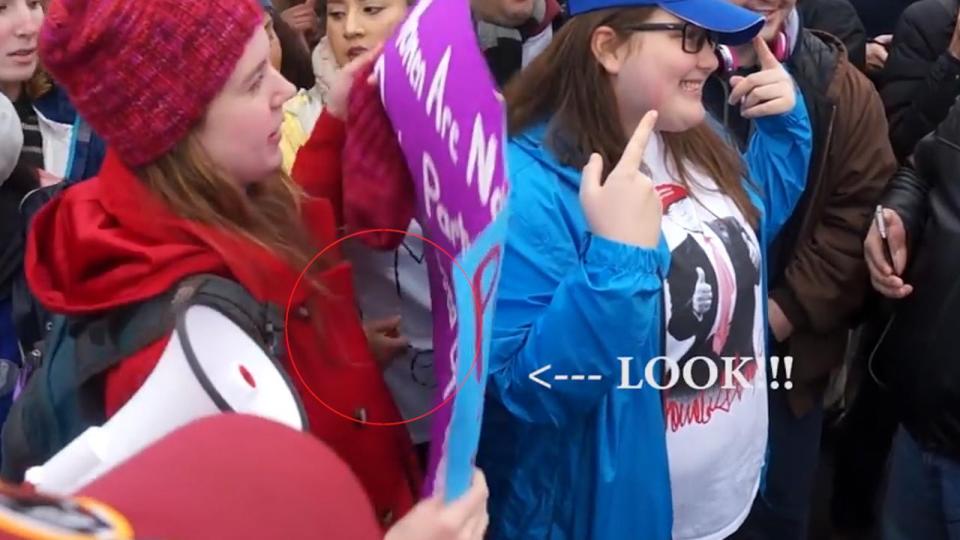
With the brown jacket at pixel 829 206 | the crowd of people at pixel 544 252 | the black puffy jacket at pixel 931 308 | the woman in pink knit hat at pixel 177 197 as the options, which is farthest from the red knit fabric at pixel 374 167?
the brown jacket at pixel 829 206

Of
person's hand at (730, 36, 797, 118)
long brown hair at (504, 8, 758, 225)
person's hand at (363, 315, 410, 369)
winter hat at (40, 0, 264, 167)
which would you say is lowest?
person's hand at (730, 36, 797, 118)

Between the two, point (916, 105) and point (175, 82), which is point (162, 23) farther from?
point (916, 105)

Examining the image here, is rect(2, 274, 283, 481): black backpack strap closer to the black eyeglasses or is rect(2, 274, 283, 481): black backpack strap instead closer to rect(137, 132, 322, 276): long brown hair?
rect(137, 132, 322, 276): long brown hair

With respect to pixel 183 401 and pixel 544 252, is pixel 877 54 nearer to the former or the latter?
pixel 544 252

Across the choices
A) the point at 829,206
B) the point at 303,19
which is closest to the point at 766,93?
the point at 829,206

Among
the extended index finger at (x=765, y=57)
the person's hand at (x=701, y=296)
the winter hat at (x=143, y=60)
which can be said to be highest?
the winter hat at (x=143, y=60)

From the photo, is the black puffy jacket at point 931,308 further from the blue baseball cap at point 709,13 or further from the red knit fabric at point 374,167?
the red knit fabric at point 374,167

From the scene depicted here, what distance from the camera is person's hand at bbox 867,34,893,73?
343 centimetres

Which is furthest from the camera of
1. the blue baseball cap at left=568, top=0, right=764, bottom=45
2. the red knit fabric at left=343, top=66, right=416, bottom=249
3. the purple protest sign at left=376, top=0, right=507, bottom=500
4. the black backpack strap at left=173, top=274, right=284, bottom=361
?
the blue baseball cap at left=568, top=0, right=764, bottom=45

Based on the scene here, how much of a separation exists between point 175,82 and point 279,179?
0.21 metres

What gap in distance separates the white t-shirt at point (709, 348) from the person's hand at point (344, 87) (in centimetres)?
51

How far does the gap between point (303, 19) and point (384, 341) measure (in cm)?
182

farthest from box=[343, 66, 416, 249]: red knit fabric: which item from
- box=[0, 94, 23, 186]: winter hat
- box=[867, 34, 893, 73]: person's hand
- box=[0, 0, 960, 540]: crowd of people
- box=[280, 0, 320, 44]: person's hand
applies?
box=[867, 34, 893, 73]: person's hand

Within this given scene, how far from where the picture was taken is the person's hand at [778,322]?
2342 mm
